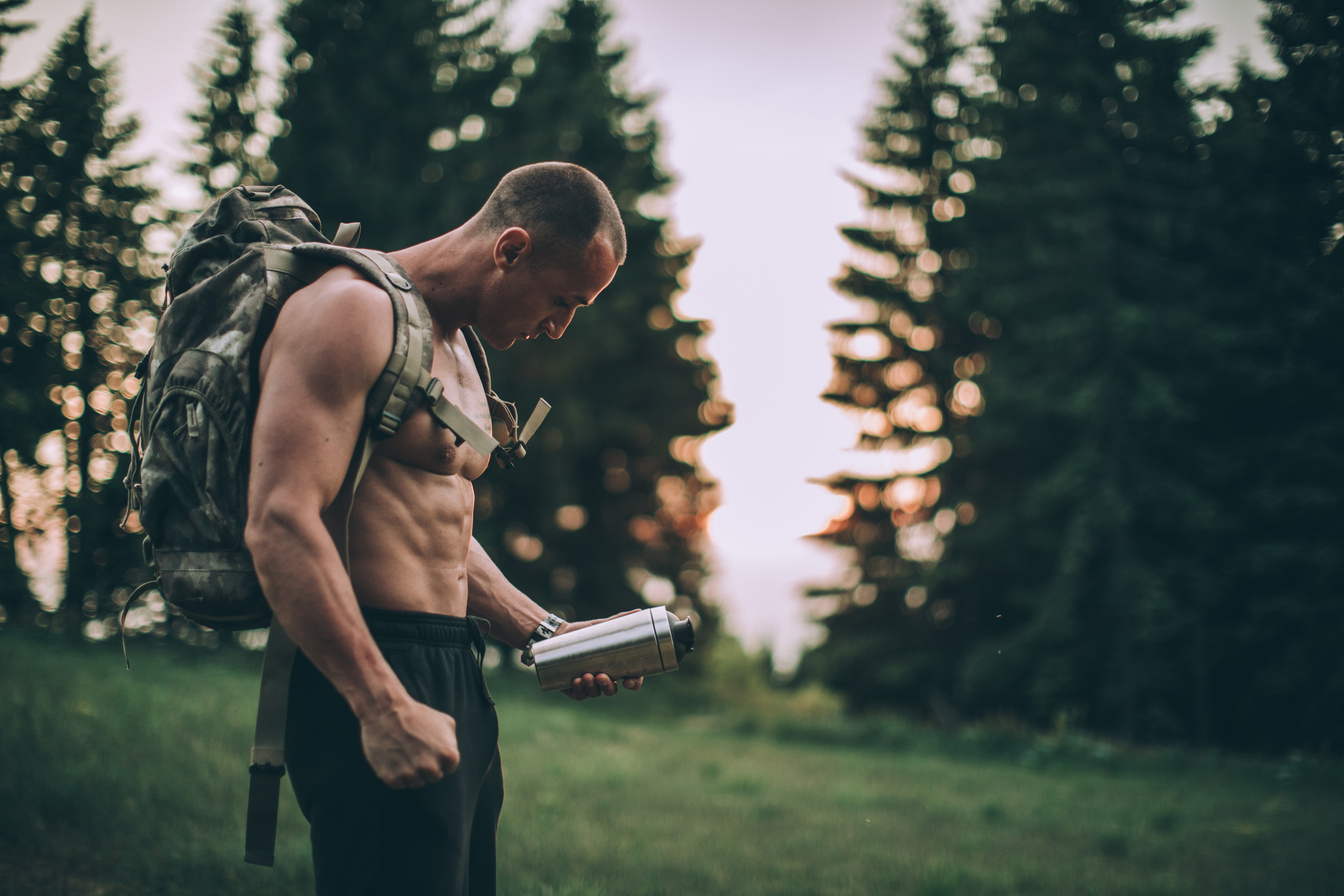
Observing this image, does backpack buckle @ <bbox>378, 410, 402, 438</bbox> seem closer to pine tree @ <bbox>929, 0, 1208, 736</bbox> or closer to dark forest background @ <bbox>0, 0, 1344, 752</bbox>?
dark forest background @ <bbox>0, 0, 1344, 752</bbox>

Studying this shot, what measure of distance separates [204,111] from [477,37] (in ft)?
21.1

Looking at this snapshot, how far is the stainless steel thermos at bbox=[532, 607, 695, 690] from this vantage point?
2285 millimetres

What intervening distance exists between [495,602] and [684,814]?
5061 millimetres

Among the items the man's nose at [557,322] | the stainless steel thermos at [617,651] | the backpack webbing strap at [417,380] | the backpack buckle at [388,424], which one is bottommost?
the stainless steel thermos at [617,651]

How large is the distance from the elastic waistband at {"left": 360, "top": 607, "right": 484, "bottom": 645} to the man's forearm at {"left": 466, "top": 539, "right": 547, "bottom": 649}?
329 mm

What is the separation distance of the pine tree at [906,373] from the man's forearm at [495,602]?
16467 mm

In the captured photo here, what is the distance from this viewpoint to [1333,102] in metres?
12.2

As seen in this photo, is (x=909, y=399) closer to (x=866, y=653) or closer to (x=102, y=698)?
(x=866, y=653)

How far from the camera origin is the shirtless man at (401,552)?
1.55 metres

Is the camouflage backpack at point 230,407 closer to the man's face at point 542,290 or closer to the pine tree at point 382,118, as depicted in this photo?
the man's face at point 542,290

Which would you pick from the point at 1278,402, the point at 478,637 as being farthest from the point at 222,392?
the point at 1278,402

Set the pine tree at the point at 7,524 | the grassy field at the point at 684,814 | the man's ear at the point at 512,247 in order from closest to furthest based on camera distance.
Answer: the man's ear at the point at 512,247, the grassy field at the point at 684,814, the pine tree at the point at 7,524

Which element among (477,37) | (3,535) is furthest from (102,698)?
(477,37)

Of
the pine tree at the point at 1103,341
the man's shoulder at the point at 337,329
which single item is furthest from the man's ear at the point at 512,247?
the pine tree at the point at 1103,341
